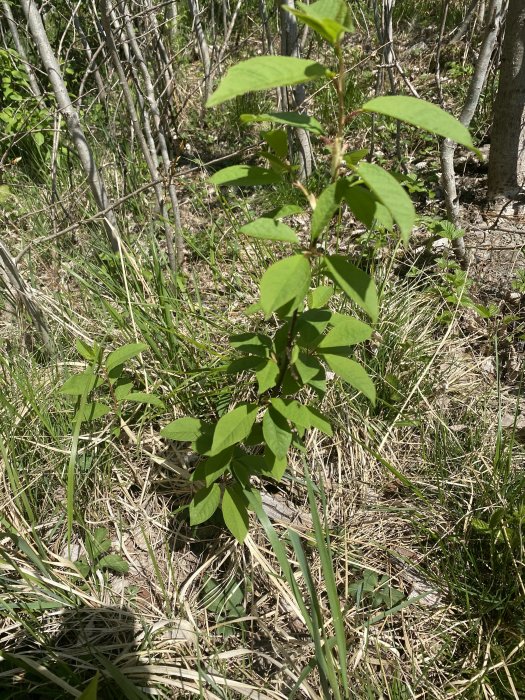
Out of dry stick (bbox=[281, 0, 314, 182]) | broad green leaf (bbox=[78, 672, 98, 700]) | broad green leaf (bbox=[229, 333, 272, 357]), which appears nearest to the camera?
broad green leaf (bbox=[78, 672, 98, 700])

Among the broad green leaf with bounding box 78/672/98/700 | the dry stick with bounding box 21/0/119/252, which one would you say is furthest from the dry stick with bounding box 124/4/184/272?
the broad green leaf with bounding box 78/672/98/700

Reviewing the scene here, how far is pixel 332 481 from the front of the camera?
189 cm

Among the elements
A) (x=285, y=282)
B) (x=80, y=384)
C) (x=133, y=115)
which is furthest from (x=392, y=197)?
(x=133, y=115)

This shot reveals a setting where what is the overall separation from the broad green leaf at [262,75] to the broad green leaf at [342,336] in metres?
0.58

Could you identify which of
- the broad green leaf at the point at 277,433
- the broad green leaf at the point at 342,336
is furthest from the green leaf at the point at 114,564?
the broad green leaf at the point at 342,336

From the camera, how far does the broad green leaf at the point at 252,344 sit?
1285 mm

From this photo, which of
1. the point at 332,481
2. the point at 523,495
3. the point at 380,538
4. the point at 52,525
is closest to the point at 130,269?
the point at 52,525

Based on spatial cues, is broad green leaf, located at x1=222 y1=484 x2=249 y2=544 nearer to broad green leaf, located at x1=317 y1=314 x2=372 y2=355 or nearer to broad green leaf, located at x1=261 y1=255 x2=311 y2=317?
broad green leaf, located at x1=317 y1=314 x2=372 y2=355

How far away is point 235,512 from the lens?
1.40m

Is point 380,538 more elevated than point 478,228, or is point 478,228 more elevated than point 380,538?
point 478,228

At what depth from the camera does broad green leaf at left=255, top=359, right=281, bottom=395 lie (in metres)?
1.18

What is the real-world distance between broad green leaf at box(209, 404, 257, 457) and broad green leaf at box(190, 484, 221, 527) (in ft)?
0.75

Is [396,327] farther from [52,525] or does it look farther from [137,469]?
[52,525]

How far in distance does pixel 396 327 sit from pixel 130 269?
1.23 m
